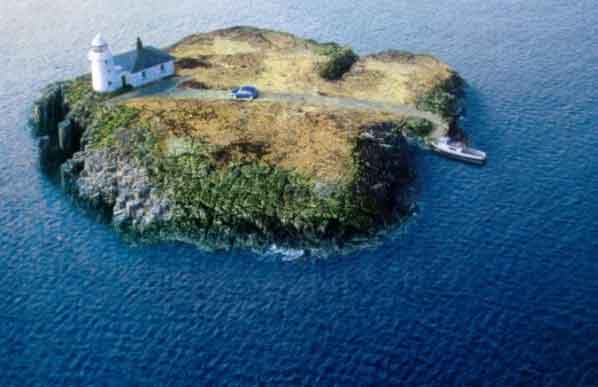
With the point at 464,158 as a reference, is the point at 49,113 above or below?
above

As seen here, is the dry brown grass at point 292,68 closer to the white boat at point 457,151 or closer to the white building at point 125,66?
the white building at point 125,66

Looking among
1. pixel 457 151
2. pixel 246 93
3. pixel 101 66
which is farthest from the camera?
pixel 246 93

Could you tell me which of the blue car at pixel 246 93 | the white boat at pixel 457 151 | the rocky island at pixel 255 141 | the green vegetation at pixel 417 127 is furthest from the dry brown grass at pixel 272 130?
the white boat at pixel 457 151

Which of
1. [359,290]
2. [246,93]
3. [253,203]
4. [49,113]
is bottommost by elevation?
[359,290]

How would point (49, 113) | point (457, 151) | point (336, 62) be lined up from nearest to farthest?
point (457, 151) < point (49, 113) < point (336, 62)

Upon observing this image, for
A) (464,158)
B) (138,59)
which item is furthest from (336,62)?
(138,59)

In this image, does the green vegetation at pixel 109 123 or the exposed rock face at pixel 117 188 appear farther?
the green vegetation at pixel 109 123

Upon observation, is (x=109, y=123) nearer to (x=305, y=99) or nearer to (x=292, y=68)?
(x=305, y=99)
